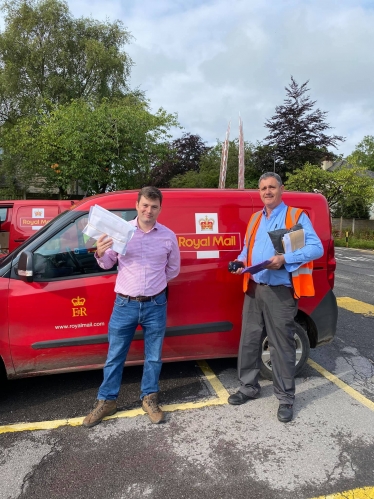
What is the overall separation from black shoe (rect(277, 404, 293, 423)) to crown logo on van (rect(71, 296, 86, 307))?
189cm

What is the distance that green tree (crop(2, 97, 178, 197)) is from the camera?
1595 cm

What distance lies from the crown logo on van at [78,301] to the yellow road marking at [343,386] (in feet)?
8.60

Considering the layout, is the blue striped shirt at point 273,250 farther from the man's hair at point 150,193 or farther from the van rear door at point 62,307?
the van rear door at point 62,307

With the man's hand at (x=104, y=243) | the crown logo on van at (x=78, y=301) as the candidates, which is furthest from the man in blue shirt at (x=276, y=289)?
the crown logo on van at (x=78, y=301)

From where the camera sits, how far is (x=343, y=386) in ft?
11.9

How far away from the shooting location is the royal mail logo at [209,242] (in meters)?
3.31

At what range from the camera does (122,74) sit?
22.8 m

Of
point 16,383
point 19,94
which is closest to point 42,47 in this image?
point 19,94

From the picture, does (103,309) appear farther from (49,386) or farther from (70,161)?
(70,161)

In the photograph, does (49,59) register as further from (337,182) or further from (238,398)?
(238,398)

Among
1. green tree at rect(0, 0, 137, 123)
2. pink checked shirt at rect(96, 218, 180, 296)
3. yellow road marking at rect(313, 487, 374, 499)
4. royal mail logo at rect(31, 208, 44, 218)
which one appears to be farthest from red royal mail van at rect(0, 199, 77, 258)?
green tree at rect(0, 0, 137, 123)

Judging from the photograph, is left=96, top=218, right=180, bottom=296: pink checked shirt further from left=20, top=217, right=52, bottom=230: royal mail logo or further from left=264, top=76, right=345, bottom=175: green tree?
left=264, top=76, right=345, bottom=175: green tree

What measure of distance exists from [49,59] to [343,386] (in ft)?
79.3

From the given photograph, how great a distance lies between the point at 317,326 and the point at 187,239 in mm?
1587
